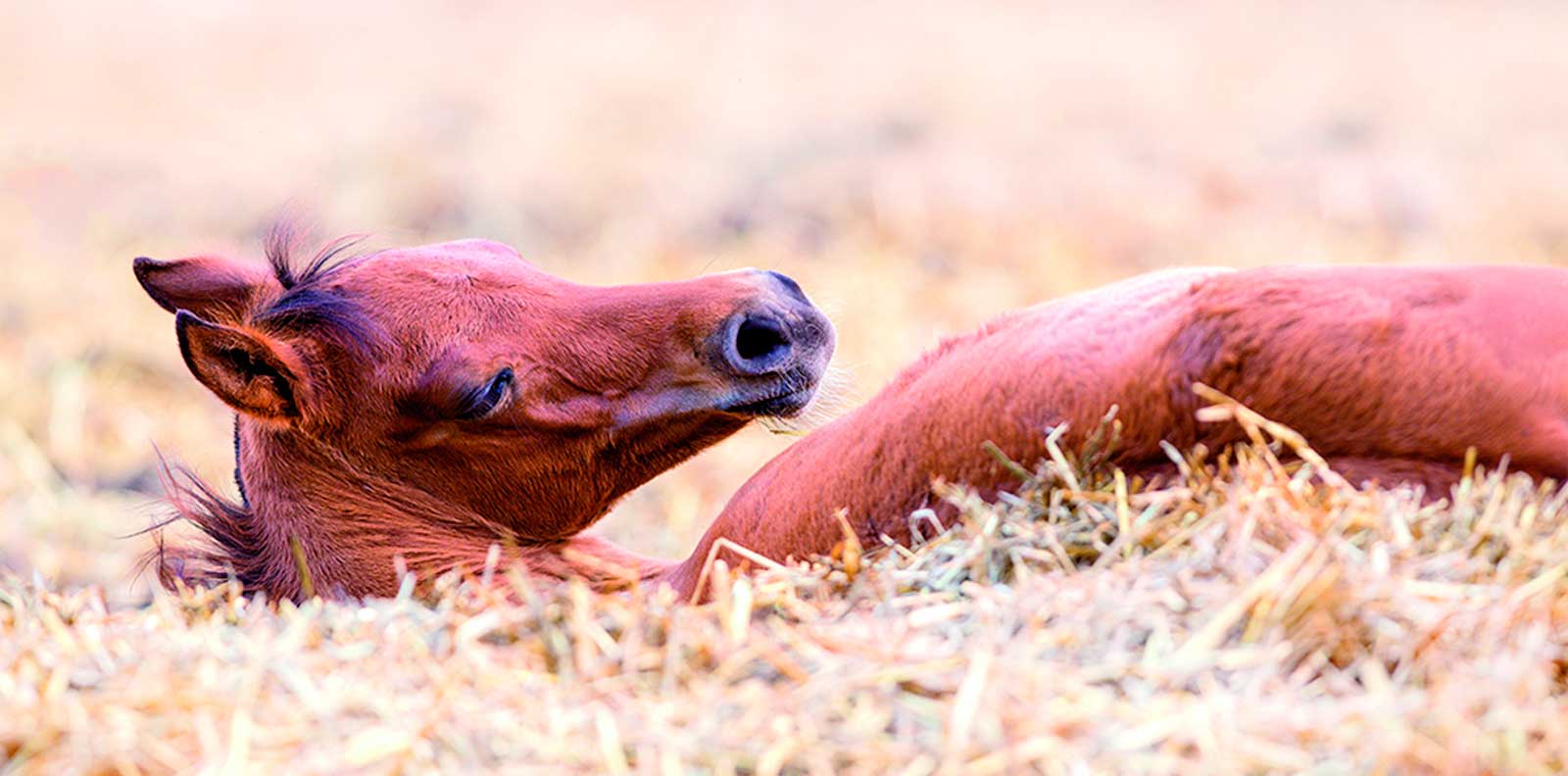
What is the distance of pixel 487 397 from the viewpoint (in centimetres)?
295

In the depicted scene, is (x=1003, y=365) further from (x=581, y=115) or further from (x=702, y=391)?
(x=581, y=115)

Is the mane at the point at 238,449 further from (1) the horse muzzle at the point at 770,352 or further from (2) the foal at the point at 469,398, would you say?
(1) the horse muzzle at the point at 770,352

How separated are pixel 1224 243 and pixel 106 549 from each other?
6.10m

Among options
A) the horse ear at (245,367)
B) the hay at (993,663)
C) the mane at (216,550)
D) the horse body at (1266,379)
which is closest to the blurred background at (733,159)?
the mane at (216,550)

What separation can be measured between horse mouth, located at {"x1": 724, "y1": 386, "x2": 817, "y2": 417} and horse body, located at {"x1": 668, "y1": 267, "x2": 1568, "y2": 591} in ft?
1.60

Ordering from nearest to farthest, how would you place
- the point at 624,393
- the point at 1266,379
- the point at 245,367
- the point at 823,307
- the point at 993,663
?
the point at 993,663 → the point at 1266,379 → the point at 245,367 → the point at 624,393 → the point at 823,307

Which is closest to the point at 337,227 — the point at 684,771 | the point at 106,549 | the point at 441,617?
the point at 106,549

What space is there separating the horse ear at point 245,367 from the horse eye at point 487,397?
12.8 inches

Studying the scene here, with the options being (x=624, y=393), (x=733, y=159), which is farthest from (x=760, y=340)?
(x=733, y=159)

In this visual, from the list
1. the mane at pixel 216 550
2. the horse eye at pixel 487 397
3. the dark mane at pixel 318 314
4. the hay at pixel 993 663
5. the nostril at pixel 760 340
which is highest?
the dark mane at pixel 318 314

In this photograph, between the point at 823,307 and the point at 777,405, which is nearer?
the point at 777,405

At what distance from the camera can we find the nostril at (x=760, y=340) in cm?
304

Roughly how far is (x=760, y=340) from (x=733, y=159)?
288 inches

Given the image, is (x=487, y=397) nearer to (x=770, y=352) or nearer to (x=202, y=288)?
(x=770, y=352)
